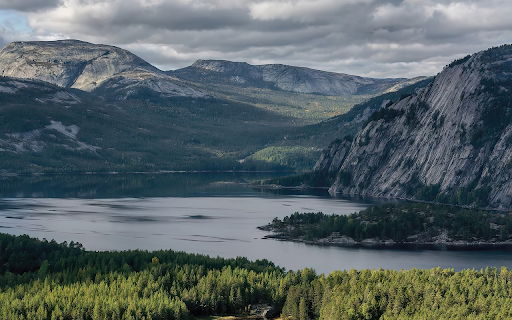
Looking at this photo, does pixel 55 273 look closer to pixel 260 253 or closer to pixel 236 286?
pixel 236 286

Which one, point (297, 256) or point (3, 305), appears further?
point (297, 256)

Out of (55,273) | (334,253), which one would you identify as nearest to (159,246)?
(334,253)

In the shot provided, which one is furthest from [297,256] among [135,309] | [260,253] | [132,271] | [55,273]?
[135,309]

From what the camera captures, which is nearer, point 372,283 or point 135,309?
point 135,309

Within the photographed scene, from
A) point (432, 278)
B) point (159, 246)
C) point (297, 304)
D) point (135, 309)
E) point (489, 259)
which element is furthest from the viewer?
point (159, 246)

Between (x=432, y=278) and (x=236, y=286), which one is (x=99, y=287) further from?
(x=432, y=278)

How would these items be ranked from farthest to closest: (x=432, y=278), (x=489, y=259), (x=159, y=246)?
1. (x=159, y=246)
2. (x=489, y=259)
3. (x=432, y=278)
